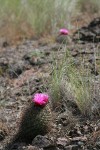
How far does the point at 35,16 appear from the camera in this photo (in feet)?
26.1

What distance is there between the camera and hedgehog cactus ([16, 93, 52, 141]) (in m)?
4.07

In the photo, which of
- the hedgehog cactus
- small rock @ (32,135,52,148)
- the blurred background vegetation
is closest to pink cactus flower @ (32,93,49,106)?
the hedgehog cactus

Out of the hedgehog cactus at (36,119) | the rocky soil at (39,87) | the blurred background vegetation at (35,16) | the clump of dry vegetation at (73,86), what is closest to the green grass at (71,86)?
the clump of dry vegetation at (73,86)

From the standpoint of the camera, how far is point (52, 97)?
4684 mm

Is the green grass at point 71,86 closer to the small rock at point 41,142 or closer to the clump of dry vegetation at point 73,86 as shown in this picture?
the clump of dry vegetation at point 73,86

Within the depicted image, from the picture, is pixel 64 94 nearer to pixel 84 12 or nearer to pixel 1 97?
pixel 1 97

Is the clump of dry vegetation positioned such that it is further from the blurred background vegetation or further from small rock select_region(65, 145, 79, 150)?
the blurred background vegetation

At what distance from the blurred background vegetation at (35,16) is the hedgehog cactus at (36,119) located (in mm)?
3550

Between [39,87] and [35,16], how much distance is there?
9.58 ft

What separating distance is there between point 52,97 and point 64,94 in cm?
12

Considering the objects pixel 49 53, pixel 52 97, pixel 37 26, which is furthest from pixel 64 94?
pixel 37 26

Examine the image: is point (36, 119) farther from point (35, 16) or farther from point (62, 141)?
point (35, 16)

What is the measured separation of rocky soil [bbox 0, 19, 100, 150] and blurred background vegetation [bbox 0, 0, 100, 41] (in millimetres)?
351

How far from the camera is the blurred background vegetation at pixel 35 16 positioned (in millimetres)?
7777
